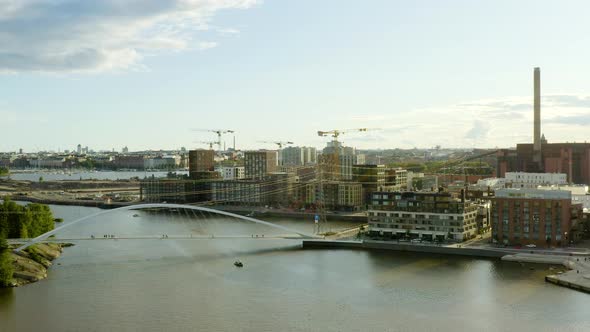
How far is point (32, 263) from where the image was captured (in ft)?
38.5

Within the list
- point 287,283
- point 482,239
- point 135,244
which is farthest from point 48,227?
point 482,239

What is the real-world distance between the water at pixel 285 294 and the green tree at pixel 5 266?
0.33 metres

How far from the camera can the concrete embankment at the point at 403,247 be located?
13.2 meters

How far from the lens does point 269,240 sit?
15562 millimetres

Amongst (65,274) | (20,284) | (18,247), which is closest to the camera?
(20,284)

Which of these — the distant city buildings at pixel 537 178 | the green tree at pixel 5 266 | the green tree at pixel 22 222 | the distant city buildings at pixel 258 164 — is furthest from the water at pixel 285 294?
Result: the distant city buildings at pixel 258 164

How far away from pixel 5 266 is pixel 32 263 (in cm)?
96

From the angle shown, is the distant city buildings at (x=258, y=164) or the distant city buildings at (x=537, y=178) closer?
the distant city buildings at (x=537, y=178)

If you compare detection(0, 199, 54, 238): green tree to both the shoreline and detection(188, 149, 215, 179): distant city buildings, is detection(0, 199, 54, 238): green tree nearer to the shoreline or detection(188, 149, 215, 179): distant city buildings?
the shoreline

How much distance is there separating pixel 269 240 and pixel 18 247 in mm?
5571

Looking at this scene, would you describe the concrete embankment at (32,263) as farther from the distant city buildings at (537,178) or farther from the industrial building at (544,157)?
the industrial building at (544,157)

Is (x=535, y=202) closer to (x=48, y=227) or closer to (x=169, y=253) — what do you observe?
(x=169, y=253)

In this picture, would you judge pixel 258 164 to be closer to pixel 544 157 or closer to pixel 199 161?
pixel 199 161

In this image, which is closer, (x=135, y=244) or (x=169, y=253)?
(x=169, y=253)
